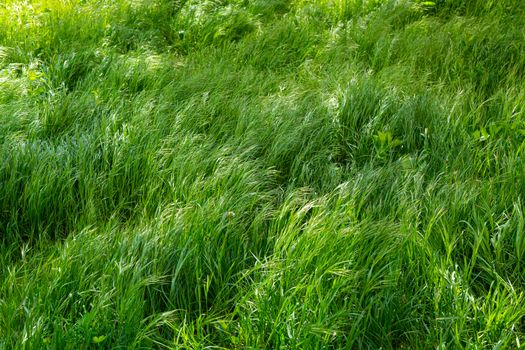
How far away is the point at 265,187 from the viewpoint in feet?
9.82

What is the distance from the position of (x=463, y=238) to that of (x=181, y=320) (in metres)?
1.26

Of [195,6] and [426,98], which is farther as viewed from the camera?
[195,6]

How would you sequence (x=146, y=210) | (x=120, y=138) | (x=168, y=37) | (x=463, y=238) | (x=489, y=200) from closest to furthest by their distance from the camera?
(x=463, y=238)
(x=489, y=200)
(x=146, y=210)
(x=120, y=138)
(x=168, y=37)

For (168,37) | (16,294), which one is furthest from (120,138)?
(168,37)

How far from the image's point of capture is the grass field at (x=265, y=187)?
209cm

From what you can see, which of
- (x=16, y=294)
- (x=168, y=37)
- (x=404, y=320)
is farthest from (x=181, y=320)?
(x=168, y=37)

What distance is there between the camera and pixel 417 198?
2717 mm

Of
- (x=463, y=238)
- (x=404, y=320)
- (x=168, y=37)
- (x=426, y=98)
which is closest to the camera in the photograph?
(x=404, y=320)

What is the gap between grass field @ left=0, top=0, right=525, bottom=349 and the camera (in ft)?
6.84

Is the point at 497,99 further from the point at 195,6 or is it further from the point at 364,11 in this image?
the point at 195,6

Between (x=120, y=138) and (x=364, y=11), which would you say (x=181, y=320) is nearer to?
(x=120, y=138)

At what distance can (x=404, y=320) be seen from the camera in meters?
2.12

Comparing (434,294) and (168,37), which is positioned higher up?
(434,294)

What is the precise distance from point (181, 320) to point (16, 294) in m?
0.65
